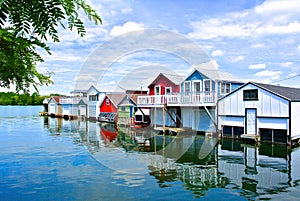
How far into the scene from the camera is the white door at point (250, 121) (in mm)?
21864

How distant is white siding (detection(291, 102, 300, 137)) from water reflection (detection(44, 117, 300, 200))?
189cm

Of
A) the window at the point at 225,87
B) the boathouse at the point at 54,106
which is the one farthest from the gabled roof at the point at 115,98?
the window at the point at 225,87

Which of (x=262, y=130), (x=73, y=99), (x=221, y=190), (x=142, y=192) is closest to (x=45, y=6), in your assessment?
(x=142, y=192)

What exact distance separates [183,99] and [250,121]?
6.71 m

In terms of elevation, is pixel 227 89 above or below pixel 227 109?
above

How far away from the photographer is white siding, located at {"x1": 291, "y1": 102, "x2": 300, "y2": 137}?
65.0 feet

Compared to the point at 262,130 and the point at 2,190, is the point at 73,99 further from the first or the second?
the point at 2,190

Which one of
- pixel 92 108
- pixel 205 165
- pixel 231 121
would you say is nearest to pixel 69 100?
pixel 92 108

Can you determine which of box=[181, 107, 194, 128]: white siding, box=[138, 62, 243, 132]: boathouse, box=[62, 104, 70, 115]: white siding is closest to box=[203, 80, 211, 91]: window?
box=[138, 62, 243, 132]: boathouse

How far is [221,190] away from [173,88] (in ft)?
68.3

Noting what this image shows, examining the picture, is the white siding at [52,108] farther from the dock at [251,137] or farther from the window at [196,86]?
the dock at [251,137]

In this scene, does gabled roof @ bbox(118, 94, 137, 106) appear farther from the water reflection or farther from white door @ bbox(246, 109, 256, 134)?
white door @ bbox(246, 109, 256, 134)

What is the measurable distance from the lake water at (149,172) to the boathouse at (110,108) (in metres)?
21.3

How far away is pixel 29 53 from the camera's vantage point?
2.35 meters
